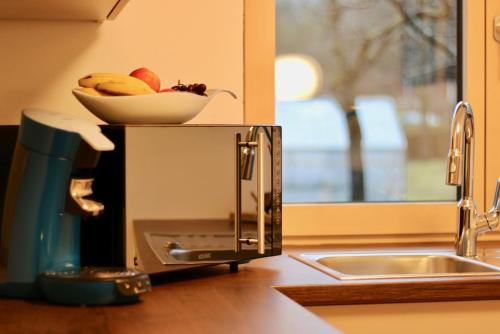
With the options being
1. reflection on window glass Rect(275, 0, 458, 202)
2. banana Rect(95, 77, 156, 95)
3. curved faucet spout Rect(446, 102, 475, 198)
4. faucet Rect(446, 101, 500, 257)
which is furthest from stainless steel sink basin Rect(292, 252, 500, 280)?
banana Rect(95, 77, 156, 95)

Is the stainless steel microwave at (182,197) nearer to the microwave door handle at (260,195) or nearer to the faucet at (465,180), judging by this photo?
the microwave door handle at (260,195)

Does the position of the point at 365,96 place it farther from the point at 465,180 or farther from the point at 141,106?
the point at 141,106

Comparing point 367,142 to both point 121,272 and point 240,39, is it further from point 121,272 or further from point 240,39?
point 121,272

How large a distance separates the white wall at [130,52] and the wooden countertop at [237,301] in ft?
1.61

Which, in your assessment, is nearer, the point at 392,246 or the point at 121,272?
the point at 121,272

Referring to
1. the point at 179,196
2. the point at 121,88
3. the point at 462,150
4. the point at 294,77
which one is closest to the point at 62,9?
the point at 121,88

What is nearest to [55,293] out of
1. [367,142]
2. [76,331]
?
[76,331]

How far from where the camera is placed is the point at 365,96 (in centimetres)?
239

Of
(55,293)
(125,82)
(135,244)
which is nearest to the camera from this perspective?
(55,293)

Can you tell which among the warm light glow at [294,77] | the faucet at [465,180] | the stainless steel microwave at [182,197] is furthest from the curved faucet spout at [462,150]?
the stainless steel microwave at [182,197]

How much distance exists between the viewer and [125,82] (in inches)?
65.4

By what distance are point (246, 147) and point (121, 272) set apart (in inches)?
15.2

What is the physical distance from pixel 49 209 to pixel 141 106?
10.9 inches

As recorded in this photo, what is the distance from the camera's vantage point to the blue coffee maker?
1.40 meters
